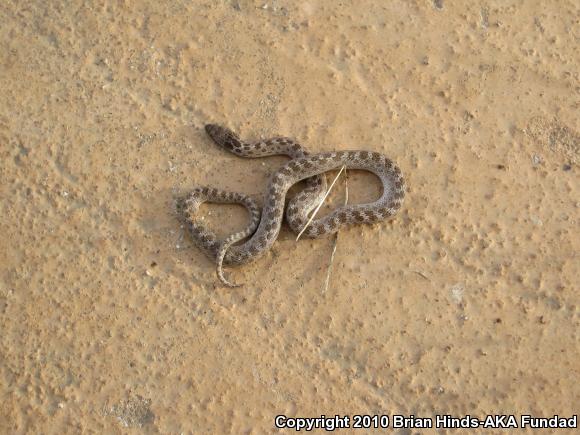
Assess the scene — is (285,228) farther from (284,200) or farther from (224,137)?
(224,137)

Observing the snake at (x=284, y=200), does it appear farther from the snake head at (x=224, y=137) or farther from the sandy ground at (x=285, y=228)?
the sandy ground at (x=285, y=228)

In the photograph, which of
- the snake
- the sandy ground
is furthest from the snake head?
the sandy ground

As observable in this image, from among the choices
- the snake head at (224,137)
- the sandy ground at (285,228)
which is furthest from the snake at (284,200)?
the sandy ground at (285,228)

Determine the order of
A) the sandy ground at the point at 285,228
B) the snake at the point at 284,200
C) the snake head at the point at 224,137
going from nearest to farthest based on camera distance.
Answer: the sandy ground at the point at 285,228
the snake at the point at 284,200
the snake head at the point at 224,137

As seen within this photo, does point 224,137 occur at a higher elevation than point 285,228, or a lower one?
higher

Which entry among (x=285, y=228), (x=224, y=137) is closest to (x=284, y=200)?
(x=285, y=228)

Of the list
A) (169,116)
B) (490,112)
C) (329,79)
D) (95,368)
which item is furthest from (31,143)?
(490,112)

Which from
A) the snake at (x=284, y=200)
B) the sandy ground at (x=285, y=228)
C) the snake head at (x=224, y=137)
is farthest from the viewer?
the snake head at (x=224, y=137)
